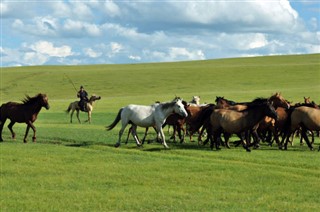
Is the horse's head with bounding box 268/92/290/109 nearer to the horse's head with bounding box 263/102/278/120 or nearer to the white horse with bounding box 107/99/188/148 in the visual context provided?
the horse's head with bounding box 263/102/278/120

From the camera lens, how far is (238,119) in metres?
19.8

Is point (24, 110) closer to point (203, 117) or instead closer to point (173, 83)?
point (203, 117)

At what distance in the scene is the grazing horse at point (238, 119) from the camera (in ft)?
64.9

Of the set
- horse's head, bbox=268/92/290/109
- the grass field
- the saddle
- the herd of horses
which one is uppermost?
horse's head, bbox=268/92/290/109

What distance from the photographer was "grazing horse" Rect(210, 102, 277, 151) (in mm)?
19781

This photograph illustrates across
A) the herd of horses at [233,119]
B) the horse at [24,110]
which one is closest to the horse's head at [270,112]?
the herd of horses at [233,119]

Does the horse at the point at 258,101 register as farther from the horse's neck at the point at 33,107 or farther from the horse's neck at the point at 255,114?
the horse's neck at the point at 33,107

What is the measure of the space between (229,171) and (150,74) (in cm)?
8033

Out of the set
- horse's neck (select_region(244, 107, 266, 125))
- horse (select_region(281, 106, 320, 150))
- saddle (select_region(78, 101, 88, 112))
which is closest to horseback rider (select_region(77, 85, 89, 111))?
saddle (select_region(78, 101, 88, 112))

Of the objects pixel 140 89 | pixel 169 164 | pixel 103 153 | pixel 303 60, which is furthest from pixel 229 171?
pixel 303 60

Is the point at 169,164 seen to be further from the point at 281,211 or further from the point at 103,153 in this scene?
the point at 281,211

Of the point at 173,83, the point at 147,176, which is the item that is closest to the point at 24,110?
the point at 147,176

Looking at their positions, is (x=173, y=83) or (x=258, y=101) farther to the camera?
(x=173, y=83)

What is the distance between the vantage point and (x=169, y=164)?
Answer: 15.9 metres
